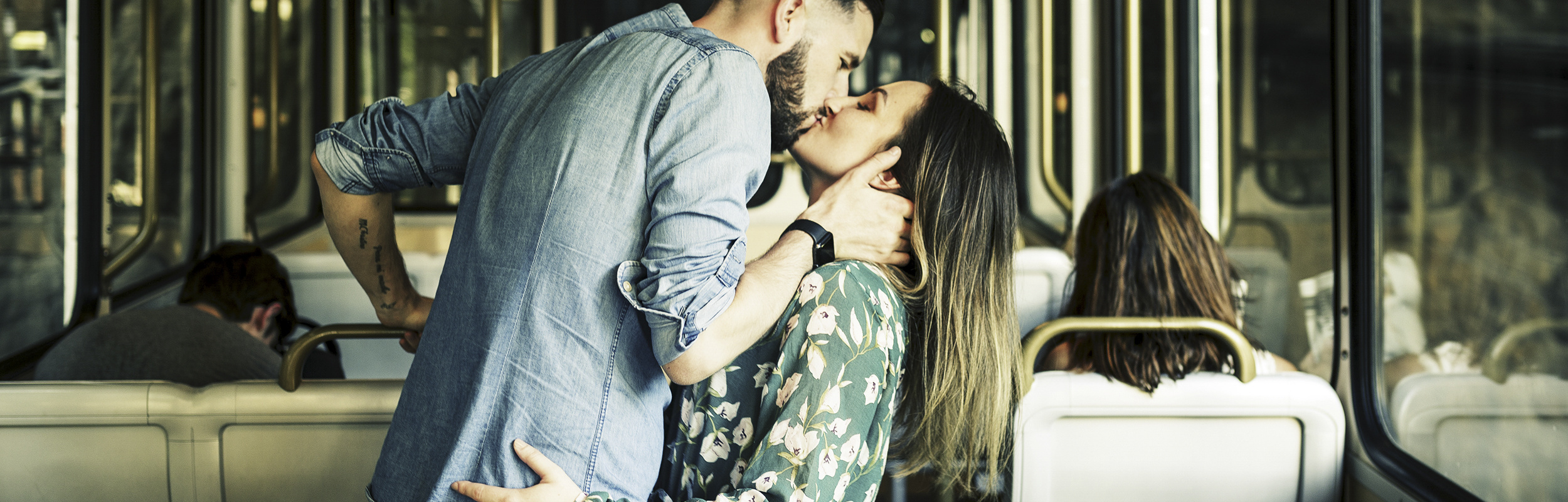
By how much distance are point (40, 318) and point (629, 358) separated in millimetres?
2260

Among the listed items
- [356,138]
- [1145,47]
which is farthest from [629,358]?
[1145,47]

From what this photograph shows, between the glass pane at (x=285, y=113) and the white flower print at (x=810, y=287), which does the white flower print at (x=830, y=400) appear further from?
the glass pane at (x=285, y=113)

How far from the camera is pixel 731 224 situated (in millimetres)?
976

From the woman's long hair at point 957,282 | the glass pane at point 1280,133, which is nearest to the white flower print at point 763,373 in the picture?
the woman's long hair at point 957,282

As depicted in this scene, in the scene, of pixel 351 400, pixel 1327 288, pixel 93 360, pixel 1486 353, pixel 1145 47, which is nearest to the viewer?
pixel 351 400

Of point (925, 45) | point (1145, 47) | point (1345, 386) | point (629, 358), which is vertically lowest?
point (1345, 386)

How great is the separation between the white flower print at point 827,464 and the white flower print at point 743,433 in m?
0.14

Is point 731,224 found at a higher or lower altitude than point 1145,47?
lower

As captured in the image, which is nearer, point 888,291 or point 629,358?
point 629,358

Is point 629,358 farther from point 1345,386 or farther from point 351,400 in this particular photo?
point 1345,386

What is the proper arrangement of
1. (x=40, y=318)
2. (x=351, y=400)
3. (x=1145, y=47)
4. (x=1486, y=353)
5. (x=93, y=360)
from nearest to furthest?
1. (x=351, y=400)
2. (x=1486, y=353)
3. (x=93, y=360)
4. (x=40, y=318)
5. (x=1145, y=47)

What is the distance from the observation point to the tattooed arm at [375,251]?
1296mm

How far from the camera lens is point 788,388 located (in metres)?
1.07

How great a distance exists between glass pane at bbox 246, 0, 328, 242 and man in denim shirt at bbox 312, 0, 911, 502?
11.9ft
